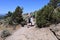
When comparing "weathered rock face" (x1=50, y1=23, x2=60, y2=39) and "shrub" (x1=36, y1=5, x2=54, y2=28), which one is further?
"shrub" (x1=36, y1=5, x2=54, y2=28)

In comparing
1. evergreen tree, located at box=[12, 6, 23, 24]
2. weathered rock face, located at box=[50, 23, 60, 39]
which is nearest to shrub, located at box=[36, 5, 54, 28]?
weathered rock face, located at box=[50, 23, 60, 39]

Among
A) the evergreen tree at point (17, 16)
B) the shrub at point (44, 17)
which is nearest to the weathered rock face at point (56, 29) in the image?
the shrub at point (44, 17)

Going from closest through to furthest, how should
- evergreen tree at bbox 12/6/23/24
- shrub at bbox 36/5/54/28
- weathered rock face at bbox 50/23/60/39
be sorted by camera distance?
weathered rock face at bbox 50/23/60/39 → shrub at bbox 36/5/54/28 → evergreen tree at bbox 12/6/23/24

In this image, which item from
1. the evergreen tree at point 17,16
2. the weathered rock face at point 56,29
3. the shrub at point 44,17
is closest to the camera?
the weathered rock face at point 56,29

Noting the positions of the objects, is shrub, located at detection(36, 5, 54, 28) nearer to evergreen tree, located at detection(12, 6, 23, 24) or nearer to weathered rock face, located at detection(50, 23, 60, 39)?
weathered rock face, located at detection(50, 23, 60, 39)

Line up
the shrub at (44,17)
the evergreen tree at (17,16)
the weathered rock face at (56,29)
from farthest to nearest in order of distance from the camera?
the evergreen tree at (17,16)
the shrub at (44,17)
the weathered rock face at (56,29)

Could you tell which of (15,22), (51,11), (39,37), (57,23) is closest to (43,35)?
(39,37)

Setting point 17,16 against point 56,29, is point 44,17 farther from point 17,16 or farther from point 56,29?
point 17,16

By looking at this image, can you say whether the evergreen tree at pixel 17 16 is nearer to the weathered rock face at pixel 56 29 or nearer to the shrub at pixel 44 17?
the shrub at pixel 44 17

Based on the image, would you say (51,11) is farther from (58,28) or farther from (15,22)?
(15,22)

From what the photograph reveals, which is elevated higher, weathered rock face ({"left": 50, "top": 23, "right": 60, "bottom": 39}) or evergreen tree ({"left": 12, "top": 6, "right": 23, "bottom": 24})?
evergreen tree ({"left": 12, "top": 6, "right": 23, "bottom": 24})

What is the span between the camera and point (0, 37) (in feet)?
62.0

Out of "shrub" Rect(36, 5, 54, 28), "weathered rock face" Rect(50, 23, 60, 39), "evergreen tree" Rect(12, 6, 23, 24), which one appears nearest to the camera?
"weathered rock face" Rect(50, 23, 60, 39)

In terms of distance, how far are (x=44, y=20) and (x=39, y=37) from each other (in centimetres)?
321
